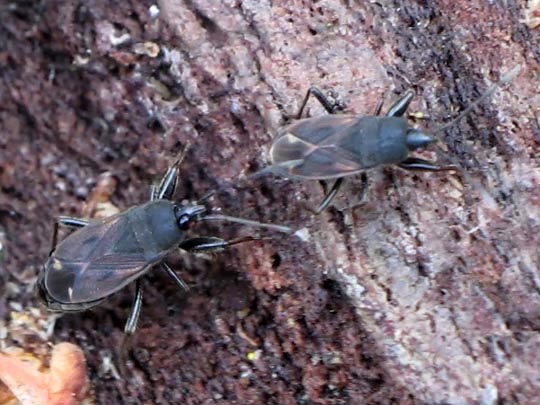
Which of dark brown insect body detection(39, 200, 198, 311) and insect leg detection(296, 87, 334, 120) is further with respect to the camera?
dark brown insect body detection(39, 200, 198, 311)

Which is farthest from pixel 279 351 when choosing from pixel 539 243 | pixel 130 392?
pixel 539 243

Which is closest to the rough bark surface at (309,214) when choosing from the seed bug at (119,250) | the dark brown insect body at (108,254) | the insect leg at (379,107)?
the insect leg at (379,107)

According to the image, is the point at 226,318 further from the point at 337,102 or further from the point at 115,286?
the point at 337,102

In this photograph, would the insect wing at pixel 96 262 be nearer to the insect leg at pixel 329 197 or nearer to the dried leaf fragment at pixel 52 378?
the dried leaf fragment at pixel 52 378

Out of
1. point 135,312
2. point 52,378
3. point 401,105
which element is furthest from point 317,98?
point 52,378

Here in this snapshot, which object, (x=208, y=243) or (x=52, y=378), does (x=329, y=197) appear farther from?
(x=52, y=378)

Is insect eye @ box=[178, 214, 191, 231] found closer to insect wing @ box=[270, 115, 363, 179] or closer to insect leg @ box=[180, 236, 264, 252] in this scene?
insect leg @ box=[180, 236, 264, 252]

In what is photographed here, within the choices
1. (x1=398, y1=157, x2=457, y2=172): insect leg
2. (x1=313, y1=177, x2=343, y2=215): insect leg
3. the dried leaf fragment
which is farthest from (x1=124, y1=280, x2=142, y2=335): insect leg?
(x1=398, y1=157, x2=457, y2=172): insect leg
